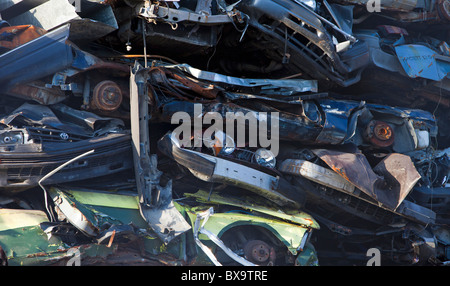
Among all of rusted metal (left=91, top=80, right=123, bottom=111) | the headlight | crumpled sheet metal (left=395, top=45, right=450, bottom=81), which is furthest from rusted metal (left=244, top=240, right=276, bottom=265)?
crumpled sheet metal (left=395, top=45, right=450, bottom=81)

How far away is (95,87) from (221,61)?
2047 millimetres

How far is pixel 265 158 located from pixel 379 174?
155 cm

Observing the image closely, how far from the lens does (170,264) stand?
5.21 meters

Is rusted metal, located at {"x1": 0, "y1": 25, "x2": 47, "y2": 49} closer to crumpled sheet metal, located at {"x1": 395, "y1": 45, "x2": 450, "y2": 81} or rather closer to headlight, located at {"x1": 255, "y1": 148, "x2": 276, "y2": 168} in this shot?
headlight, located at {"x1": 255, "y1": 148, "x2": 276, "y2": 168}

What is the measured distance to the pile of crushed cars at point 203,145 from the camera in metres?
5.31

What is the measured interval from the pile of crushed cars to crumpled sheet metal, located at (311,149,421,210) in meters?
0.02

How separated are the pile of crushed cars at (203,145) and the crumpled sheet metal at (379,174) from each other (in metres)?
0.02

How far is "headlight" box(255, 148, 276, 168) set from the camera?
6.28 m

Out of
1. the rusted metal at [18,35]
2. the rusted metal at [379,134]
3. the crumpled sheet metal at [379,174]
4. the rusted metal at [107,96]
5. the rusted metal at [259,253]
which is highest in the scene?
the rusted metal at [18,35]

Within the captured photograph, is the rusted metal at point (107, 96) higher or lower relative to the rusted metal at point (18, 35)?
lower

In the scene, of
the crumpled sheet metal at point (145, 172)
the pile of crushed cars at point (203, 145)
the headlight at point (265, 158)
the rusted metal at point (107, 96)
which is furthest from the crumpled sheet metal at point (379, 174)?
the rusted metal at point (107, 96)

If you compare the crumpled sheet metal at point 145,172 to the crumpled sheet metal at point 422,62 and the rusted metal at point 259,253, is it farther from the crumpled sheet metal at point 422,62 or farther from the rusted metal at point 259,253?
the crumpled sheet metal at point 422,62

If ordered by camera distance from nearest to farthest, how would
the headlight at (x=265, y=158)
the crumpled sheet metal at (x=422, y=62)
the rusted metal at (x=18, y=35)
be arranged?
the rusted metal at (x=18, y=35)
the headlight at (x=265, y=158)
the crumpled sheet metal at (x=422, y=62)

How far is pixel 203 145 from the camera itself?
602 centimetres
